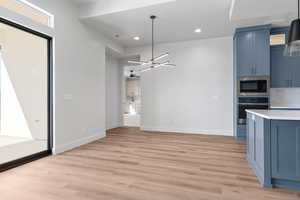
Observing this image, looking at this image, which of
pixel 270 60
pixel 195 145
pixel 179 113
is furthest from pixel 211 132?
pixel 270 60

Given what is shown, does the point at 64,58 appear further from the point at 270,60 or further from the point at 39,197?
the point at 270,60

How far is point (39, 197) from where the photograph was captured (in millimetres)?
1947

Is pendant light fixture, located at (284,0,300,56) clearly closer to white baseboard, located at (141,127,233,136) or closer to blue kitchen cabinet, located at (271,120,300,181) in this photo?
blue kitchen cabinet, located at (271,120,300,181)

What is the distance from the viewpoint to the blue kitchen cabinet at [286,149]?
6.63 ft

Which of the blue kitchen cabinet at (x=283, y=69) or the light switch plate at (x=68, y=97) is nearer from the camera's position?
the light switch plate at (x=68, y=97)

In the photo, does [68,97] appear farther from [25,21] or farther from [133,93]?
[133,93]

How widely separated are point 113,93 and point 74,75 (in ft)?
9.50

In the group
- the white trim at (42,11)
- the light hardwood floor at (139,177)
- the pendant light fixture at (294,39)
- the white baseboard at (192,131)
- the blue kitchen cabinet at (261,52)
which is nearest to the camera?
the light hardwood floor at (139,177)

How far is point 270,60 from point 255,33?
866 millimetres

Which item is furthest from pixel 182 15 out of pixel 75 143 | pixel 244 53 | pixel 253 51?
pixel 75 143

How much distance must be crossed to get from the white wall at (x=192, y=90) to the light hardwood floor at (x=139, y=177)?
1.85 metres

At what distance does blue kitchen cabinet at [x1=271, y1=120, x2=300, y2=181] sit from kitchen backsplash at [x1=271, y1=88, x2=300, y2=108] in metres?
3.29

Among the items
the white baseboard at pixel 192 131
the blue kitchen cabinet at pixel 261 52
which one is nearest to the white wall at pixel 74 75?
the white baseboard at pixel 192 131

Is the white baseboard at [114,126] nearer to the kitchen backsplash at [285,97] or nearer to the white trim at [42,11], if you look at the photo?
the white trim at [42,11]
